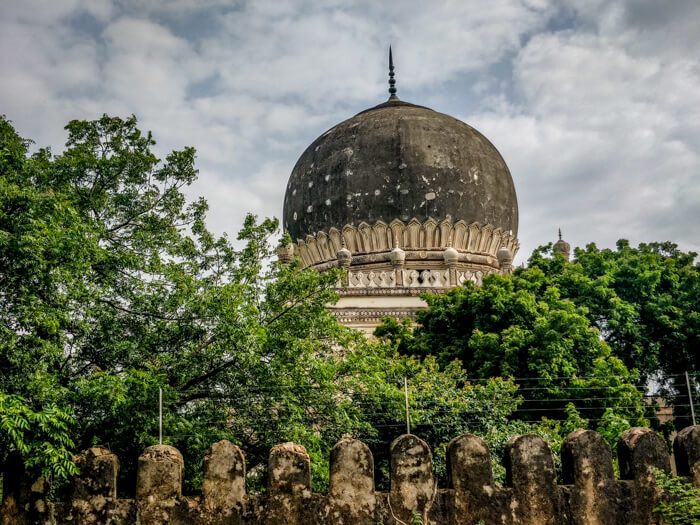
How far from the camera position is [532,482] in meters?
6.66

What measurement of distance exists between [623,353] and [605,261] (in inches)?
77.5

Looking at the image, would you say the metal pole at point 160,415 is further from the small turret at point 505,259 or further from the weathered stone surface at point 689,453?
the small turret at point 505,259

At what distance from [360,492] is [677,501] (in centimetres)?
283

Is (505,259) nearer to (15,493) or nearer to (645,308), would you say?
(645,308)

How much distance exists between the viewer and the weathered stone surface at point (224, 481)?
6422 mm

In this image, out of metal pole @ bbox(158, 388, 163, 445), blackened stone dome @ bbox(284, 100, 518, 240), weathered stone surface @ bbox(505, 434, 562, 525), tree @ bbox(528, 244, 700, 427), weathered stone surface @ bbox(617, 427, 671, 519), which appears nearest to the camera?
weathered stone surface @ bbox(505, 434, 562, 525)

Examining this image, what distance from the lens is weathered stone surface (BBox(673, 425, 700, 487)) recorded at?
692cm

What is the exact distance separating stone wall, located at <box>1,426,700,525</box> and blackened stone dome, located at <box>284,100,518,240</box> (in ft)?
43.7

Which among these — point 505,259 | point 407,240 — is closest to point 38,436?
point 407,240

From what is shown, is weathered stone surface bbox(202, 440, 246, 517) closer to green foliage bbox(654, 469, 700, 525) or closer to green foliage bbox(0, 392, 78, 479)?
green foliage bbox(0, 392, 78, 479)

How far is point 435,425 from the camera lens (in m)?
10.8

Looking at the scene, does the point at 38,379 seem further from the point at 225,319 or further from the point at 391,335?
the point at 391,335

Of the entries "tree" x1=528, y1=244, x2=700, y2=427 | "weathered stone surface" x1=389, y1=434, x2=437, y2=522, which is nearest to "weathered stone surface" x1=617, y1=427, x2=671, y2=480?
"weathered stone surface" x1=389, y1=434, x2=437, y2=522

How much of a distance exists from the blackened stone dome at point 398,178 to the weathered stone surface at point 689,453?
13.0 metres
